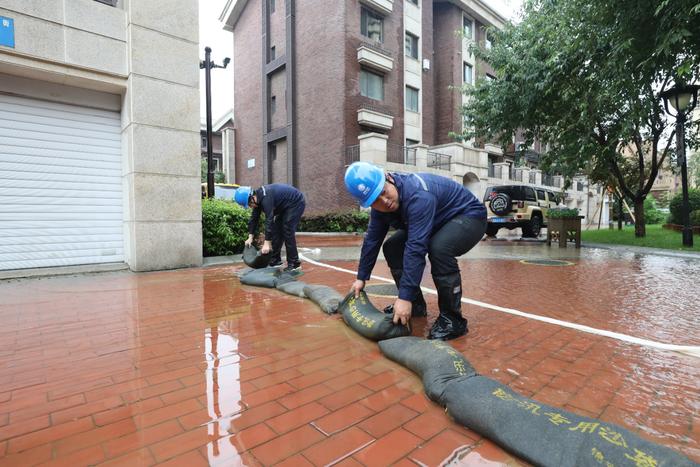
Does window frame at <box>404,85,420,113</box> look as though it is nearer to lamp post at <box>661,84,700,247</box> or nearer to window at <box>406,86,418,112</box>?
window at <box>406,86,418,112</box>

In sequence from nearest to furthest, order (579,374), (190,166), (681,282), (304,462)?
(304,462), (579,374), (681,282), (190,166)

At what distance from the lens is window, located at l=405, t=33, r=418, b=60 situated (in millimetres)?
23156

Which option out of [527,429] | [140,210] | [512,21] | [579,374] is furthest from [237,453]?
[512,21]

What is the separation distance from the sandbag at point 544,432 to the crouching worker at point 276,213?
4.00m

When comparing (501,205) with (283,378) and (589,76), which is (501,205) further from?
(283,378)

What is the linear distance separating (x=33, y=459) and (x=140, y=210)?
5663mm

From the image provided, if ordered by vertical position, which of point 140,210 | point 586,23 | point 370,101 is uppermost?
point 370,101

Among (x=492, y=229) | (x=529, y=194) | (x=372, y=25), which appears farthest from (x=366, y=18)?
(x=492, y=229)

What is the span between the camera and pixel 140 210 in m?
6.71

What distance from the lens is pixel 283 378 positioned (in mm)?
2441

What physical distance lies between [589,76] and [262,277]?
24.0ft

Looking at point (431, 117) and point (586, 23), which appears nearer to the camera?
point (586, 23)

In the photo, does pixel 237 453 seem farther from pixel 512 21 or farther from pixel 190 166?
pixel 512 21

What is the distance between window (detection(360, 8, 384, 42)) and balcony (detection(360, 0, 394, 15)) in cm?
35
